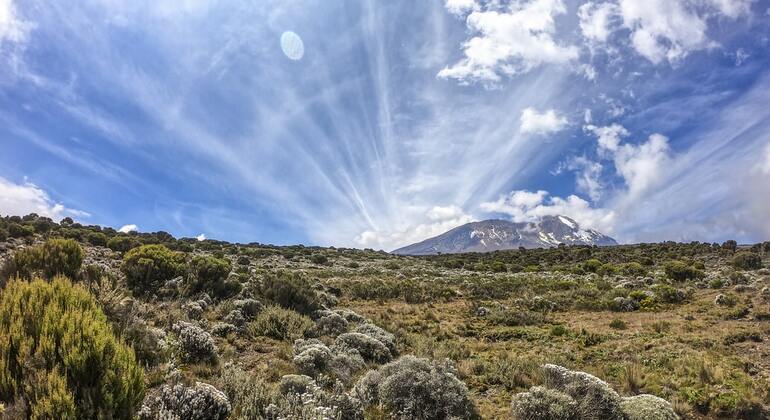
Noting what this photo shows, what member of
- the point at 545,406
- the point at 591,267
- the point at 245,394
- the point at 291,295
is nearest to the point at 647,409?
the point at 545,406

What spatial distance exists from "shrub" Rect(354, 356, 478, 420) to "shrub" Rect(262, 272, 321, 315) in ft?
21.0

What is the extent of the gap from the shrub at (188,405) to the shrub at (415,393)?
2474 mm

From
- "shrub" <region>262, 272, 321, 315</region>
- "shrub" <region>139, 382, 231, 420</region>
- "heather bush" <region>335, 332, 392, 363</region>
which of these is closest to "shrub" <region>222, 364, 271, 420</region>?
"shrub" <region>139, 382, 231, 420</region>

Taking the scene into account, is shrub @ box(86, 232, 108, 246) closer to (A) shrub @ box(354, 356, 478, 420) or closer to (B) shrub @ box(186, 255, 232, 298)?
(B) shrub @ box(186, 255, 232, 298)

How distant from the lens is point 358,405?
6.04 m

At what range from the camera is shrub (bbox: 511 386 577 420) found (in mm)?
6051

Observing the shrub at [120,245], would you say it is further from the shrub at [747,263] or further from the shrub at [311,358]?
the shrub at [747,263]

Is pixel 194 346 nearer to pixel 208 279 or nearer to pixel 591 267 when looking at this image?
pixel 208 279

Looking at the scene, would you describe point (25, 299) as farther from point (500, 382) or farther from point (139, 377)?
point (500, 382)

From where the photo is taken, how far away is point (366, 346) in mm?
9984

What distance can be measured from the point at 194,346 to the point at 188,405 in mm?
3222

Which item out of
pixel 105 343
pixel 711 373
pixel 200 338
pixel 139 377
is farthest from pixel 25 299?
pixel 711 373

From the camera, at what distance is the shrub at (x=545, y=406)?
605 cm

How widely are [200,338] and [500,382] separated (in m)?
6.77
